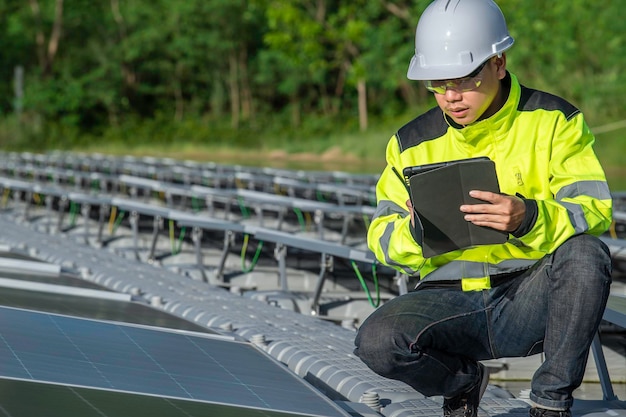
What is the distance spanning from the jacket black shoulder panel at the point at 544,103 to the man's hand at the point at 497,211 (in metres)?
0.44

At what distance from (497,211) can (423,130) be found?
2.00 ft

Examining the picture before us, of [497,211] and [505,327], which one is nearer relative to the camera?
[497,211]

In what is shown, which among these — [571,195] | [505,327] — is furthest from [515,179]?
[505,327]

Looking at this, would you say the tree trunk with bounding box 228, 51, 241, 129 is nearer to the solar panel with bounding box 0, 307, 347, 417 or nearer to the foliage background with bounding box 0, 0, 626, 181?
the foliage background with bounding box 0, 0, 626, 181

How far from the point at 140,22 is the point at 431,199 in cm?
6876

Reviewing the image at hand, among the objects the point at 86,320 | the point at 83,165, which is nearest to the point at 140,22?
the point at 83,165

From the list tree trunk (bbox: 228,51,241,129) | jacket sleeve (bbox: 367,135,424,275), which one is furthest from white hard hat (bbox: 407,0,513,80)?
tree trunk (bbox: 228,51,241,129)

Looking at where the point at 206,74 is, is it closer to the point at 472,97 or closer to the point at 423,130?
the point at 423,130

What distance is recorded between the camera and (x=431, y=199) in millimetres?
3555

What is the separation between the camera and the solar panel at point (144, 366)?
3664 mm

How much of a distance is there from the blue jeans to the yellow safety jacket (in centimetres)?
7

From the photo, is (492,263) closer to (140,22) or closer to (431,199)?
(431,199)

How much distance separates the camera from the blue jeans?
3.53 meters

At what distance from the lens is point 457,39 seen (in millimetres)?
3721
